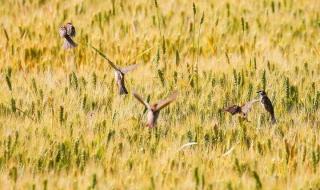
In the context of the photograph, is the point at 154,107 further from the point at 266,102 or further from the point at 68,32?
the point at 68,32

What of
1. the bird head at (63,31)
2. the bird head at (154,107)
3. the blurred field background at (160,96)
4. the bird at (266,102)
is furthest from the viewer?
the bird head at (63,31)

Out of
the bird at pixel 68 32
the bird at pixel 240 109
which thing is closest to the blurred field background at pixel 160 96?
the bird at pixel 240 109

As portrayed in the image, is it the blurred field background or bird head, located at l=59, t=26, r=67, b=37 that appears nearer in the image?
the blurred field background

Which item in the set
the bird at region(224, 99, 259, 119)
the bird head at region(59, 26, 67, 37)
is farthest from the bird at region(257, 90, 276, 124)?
the bird head at region(59, 26, 67, 37)

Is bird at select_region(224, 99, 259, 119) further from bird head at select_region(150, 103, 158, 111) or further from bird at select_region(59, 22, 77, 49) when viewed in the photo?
bird at select_region(59, 22, 77, 49)

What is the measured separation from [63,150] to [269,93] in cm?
133

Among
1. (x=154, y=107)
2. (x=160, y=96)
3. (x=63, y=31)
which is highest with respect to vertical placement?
(x=63, y=31)

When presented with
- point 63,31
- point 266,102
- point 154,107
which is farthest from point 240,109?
point 63,31

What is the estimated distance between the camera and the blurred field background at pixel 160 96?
9.51 feet

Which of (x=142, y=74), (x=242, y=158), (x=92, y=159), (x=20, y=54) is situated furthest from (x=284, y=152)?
(x=20, y=54)

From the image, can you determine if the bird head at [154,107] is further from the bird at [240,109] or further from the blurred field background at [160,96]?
the bird at [240,109]

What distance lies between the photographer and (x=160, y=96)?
3.86 m

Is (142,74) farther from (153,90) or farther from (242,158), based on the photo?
(242,158)

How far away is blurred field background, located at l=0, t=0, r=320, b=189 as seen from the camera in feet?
9.51
